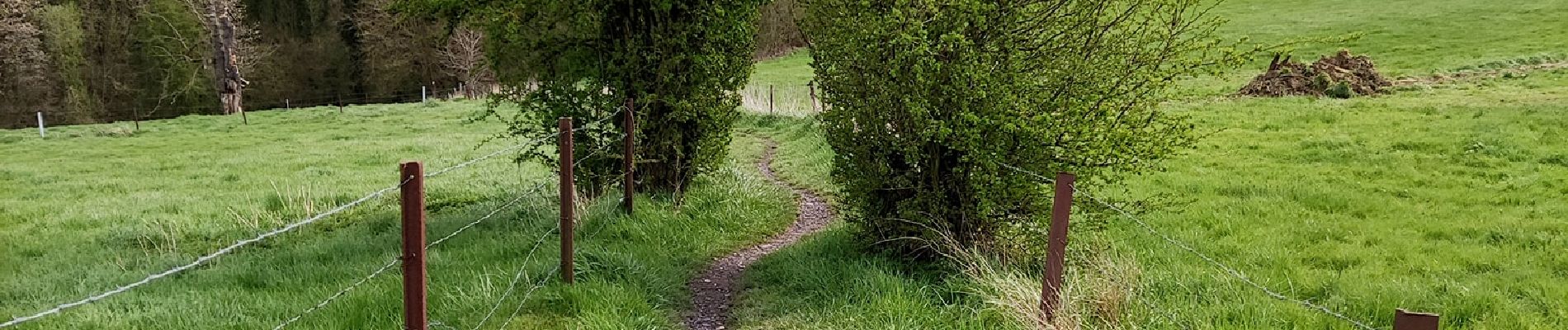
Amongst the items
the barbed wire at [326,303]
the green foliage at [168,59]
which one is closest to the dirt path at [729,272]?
the barbed wire at [326,303]

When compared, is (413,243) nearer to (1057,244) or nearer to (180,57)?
(1057,244)

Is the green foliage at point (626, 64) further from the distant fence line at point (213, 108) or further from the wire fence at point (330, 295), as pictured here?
the distant fence line at point (213, 108)

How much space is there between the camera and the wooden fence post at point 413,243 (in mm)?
3633

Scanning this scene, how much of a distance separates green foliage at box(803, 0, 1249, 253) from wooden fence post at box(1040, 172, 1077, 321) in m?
0.60

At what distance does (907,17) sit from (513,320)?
280 cm

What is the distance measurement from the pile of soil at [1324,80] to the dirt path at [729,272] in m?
13.2

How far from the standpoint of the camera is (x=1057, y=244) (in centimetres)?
455

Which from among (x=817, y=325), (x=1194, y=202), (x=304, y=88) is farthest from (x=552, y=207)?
(x=304, y=88)

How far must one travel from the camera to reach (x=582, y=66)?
8.23 metres

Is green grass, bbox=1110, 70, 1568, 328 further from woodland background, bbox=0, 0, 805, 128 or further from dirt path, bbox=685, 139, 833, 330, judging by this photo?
woodland background, bbox=0, 0, 805, 128

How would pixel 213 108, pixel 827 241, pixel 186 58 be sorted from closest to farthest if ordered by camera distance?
pixel 827 241 < pixel 186 58 < pixel 213 108

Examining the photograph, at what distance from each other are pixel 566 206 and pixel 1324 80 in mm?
17698

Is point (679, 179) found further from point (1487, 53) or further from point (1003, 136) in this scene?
point (1487, 53)

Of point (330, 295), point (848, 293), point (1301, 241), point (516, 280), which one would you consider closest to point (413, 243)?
point (516, 280)
